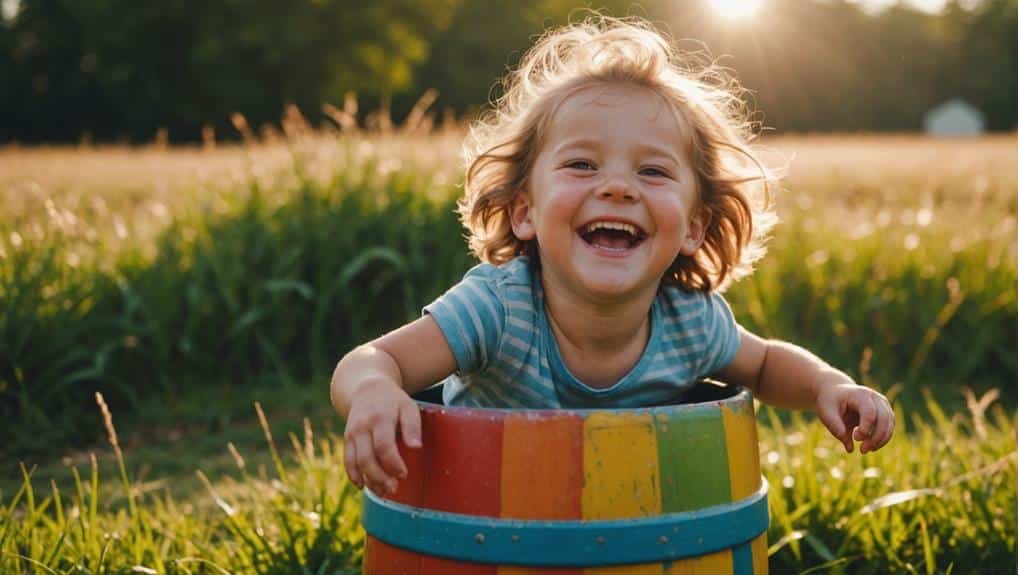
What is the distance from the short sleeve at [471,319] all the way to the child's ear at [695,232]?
52 centimetres

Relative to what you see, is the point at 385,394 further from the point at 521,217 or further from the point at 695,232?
the point at 695,232

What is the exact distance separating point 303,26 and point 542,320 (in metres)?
29.7

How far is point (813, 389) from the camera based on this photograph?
2.06 metres

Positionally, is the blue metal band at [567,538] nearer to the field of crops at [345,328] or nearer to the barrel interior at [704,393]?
the barrel interior at [704,393]

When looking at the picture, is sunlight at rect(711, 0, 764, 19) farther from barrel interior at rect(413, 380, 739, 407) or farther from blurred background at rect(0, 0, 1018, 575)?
barrel interior at rect(413, 380, 739, 407)

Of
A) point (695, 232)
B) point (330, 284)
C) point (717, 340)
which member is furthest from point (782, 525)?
point (330, 284)

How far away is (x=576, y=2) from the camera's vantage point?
39219 millimetres

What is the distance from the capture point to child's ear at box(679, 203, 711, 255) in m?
2.31

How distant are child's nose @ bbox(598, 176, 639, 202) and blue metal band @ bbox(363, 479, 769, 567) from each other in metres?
0.61

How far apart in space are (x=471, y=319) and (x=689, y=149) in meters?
0.61

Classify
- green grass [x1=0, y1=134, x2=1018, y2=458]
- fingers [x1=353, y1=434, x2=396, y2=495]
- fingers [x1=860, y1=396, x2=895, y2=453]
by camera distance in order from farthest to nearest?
green grass [x1=0, y1=134, x2=1018, y2=458] → fingers [x1=860, y1=396, x2=895, y2=453] → fingers [x1=353, y1=434, x2=396, y2=495]

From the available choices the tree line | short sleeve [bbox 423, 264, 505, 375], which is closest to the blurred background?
short sleeve [bbox 423, 264, 505, 375]

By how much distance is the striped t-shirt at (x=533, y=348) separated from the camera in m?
1.97

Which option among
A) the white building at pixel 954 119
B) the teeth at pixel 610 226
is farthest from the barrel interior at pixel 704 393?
the white building at pixel 954 119
